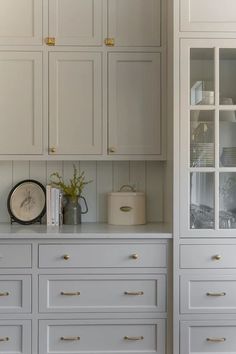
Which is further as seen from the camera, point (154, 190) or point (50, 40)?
point (154, 190)

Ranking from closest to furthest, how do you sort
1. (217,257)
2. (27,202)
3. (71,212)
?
(217,257)
(71,212)
(27,202)

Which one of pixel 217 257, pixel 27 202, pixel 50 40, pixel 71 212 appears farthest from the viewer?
pixel 27 202

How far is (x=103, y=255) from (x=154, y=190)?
720 mm

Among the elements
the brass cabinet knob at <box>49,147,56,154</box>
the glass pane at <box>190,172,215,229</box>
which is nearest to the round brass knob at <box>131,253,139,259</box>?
the glass pane at <box>190,172,215,229</box>

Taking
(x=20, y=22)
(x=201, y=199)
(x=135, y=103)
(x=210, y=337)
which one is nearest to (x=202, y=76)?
(x=135, y=103)

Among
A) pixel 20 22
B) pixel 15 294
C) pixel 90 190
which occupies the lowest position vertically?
pixel 15 294

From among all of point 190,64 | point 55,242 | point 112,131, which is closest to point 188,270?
point 55,242

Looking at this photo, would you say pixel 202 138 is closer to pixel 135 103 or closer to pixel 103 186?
pixel 135 103

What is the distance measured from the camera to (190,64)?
2463 mm

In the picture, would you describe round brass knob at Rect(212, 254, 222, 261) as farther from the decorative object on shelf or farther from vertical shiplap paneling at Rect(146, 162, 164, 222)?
the decorative object on shelf

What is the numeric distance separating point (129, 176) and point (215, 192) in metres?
0.71

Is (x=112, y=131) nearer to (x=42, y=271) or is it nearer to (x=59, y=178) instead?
(x=59, y=178)

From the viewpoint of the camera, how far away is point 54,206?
280 cm

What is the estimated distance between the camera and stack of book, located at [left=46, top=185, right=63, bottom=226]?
2.79 m
